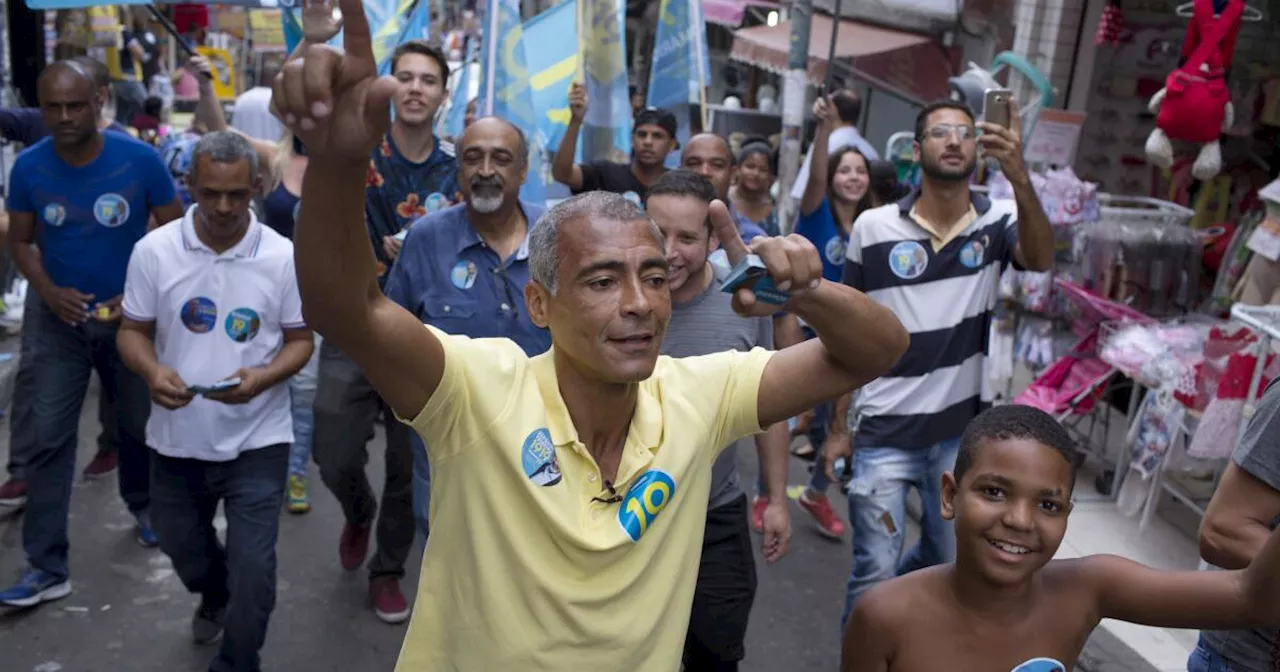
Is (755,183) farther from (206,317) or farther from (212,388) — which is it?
(212,388)

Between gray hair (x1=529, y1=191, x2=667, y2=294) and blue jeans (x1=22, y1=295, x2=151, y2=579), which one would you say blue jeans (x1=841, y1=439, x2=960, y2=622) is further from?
blue jeans (x1=22, y1=295, x2=151, y2=579)

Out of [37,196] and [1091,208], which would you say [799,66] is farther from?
[37,196]

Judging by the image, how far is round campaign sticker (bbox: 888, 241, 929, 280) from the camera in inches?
172

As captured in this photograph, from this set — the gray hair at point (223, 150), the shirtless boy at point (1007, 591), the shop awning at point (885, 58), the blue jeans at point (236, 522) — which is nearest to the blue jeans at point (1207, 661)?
the shirtless boy at point (1007, 591)

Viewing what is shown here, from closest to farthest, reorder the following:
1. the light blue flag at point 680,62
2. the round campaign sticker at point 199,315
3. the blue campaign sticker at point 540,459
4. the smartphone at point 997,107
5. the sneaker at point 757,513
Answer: the blue campaign sticker at point 540,459, the round campaign sticker at point 199,315, the smartphone at point 997,107, the sneaker at point 757,513, the light blue flag at point 680,62

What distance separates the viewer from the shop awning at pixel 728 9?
1667 centimetres

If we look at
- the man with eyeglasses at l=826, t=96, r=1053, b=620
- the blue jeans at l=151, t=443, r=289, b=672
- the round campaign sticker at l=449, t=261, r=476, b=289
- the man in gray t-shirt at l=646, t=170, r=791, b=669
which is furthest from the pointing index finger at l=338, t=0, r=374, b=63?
the man with eyeglasses at l=826, t=96, r=1053, b=620

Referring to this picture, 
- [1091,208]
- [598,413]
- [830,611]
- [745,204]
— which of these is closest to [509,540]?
[598,413]

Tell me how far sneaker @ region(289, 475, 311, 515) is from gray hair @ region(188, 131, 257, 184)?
7.90 feet

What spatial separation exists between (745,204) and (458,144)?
2436 millimetres

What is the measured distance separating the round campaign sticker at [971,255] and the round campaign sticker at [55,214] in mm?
3652

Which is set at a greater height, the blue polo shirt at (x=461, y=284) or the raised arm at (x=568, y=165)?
the raised arm at (x=568, y=165)

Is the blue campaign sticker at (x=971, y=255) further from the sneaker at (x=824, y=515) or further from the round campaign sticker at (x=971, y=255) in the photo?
the sneaker at (x=824, y=515)

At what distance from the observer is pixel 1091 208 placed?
272 inches
